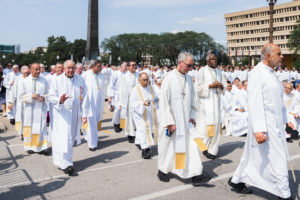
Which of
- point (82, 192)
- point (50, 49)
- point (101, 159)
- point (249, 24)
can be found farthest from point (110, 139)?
point (249, 24)

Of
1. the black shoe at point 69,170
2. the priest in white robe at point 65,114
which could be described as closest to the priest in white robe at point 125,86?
the priest in white robe at point 65,114

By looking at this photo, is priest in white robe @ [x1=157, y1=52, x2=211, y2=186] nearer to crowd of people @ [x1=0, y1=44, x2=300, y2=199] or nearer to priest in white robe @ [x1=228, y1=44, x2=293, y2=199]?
crowd of people @ [x1=0, y1=44, x2=300, y2=199]

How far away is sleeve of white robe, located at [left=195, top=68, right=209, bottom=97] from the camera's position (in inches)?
287

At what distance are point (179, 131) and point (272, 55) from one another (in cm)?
178

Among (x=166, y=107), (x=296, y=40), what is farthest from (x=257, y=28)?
(x=166, y=107)

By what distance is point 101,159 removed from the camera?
7.00 m

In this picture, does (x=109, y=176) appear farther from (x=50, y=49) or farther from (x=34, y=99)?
(x=50, y=49)

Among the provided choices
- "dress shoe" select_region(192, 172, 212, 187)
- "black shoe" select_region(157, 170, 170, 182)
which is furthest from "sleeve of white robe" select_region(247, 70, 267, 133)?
"black shoe" select_region(157, 170, 170, 182)

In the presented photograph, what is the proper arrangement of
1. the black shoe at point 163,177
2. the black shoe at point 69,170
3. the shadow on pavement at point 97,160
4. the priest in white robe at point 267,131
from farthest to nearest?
1. the shadow on pavement at point 97,160
2. the black shoe at point 69,170
3. the black shoe at point 163,177
4. the priest in white robe at point 267,131

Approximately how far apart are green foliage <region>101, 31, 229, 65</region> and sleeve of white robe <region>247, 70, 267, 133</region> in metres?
92.8

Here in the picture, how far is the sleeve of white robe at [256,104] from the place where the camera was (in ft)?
14.4

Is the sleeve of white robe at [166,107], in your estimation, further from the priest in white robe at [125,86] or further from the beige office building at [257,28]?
the beige office building at [257,28]

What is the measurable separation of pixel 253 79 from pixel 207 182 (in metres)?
1.83

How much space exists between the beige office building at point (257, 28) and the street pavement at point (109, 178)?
89109mm
